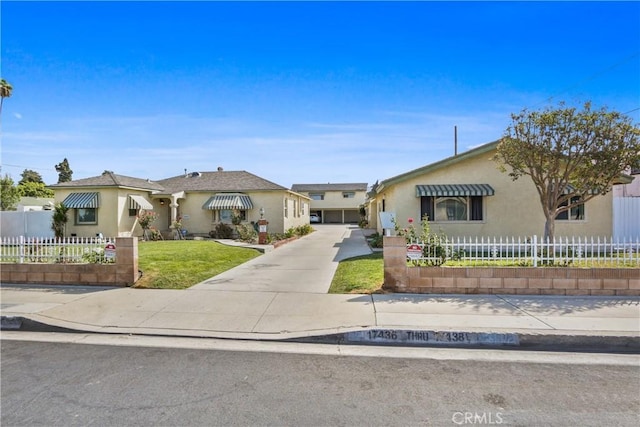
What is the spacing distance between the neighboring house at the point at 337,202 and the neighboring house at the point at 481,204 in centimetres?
3829

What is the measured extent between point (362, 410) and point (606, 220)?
15.5 metres

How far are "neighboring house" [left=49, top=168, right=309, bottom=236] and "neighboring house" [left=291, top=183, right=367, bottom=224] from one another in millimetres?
28757

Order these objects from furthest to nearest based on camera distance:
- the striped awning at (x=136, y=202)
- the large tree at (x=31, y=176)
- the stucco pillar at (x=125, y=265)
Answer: the large tree at (x=31, y=176) → the striped awning at (x=136, y=202) → the stucco pillar at (x=125, y=265)

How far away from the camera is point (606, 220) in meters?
14.7

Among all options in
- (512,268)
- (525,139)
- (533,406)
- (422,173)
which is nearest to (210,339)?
(533,406)

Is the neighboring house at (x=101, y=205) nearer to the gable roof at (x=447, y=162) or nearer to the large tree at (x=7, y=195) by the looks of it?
the gable roof at (x=447, y=162)

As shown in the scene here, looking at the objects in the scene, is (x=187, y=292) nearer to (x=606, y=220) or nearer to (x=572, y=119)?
(x=572, y=119)

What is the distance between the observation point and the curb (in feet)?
16.9

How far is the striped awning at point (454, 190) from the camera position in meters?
14.5

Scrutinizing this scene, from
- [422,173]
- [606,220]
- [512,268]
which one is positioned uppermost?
[422,173]

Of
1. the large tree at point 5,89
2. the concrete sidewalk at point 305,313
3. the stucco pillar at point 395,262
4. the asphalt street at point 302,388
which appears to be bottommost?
the asphalt street at point 302,388

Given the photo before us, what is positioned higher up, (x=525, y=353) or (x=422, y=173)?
(x=422, y=173)

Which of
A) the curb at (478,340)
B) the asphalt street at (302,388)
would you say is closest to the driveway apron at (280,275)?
the curb at (478,340)

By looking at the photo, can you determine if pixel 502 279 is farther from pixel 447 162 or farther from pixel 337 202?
pixel 337 202
